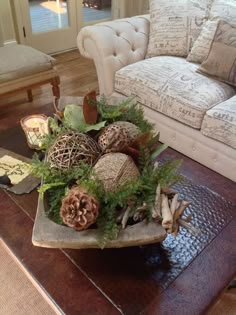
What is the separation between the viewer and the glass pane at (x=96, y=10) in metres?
3.80

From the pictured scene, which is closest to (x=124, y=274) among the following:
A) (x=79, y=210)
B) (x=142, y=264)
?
(x=142, y=264)

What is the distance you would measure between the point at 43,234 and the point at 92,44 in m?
1.52

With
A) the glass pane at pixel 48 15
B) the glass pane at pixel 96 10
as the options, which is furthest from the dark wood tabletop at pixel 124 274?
the glass pane at pixel 96 10

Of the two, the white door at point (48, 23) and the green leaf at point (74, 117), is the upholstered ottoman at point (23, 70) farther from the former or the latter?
the green leaf at point (74, 117)

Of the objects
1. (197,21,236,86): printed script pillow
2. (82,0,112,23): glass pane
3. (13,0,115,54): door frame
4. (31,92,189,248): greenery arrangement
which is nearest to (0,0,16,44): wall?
(13,0,115,54): door frame

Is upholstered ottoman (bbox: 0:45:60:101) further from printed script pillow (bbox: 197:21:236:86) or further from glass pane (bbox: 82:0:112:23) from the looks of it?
glass pane (bbox: 82:0:112:23)

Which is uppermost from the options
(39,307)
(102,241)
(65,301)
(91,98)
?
(91,98)

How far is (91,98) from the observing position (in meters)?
1.09

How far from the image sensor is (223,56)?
1776 millimetres

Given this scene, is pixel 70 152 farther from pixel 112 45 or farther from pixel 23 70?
pixel 23 70

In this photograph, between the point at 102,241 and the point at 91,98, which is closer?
the point at 102,241

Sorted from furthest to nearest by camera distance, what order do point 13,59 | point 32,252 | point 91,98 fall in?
1. point 13,59
2. point 91,98
3. point 32,252

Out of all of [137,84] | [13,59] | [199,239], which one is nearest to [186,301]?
[199,239]

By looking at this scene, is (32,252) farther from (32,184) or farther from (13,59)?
(13,59)
